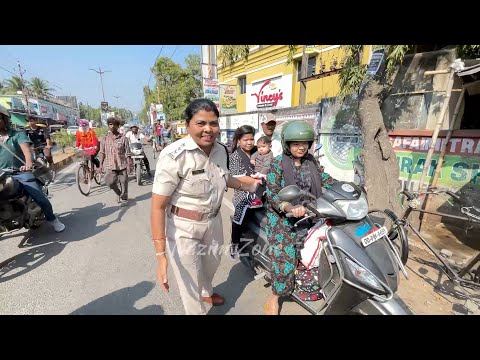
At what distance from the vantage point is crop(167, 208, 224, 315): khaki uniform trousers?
1.78 m

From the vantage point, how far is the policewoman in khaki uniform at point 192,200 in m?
1.61

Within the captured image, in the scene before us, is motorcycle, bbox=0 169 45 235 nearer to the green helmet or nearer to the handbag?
the green helmet

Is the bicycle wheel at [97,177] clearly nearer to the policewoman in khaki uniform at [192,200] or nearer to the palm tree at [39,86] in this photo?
the policewoman in khaki uniform at [192,200]

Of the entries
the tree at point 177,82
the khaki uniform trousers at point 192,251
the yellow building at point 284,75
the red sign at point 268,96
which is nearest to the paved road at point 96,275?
the khaki uniform trousers at point 192,251

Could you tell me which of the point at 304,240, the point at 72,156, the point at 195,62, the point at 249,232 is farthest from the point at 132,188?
the point at 195,62

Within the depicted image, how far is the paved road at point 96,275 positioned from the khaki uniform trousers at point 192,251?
1.57ft

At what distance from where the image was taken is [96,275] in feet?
9.13

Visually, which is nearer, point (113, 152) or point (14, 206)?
point (14, 206)

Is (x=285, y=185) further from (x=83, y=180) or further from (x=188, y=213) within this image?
(x=83, y=180)

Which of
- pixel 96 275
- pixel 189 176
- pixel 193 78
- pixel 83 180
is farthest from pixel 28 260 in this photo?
pixel 193 78

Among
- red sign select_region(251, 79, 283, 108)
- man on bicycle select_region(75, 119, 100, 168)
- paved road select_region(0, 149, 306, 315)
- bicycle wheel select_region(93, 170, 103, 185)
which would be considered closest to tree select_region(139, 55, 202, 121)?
red sign select_region(251, 79, 283, 108)

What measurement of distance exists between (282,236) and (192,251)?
77 cm

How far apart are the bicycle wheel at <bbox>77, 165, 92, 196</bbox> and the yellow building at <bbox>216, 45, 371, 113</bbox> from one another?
6.95 meters

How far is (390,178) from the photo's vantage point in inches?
147
